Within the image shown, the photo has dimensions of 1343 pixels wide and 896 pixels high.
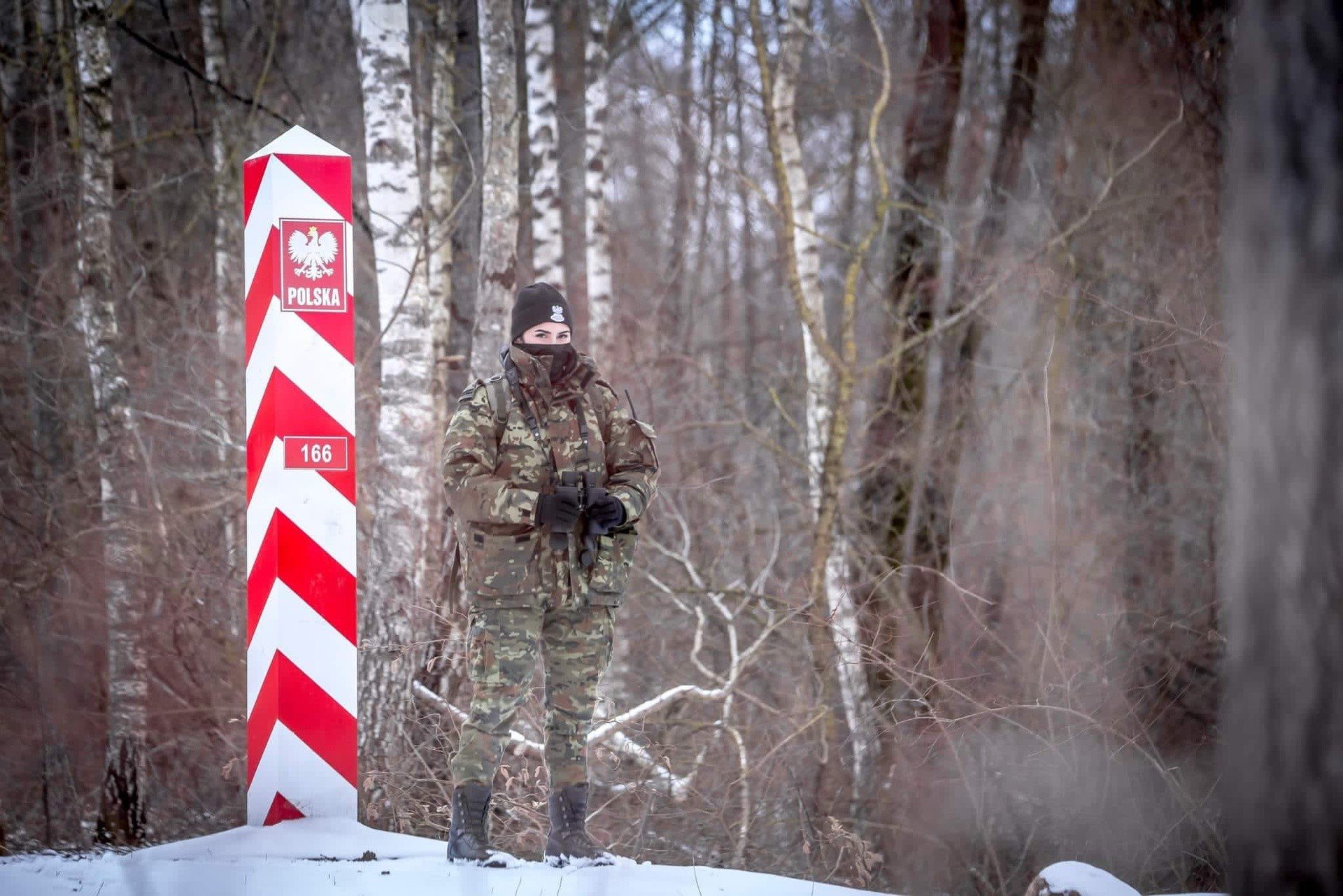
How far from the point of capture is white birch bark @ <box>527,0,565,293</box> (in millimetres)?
7508

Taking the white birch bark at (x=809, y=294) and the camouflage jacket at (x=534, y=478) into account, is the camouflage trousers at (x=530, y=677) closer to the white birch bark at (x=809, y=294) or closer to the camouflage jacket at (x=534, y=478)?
the camouflage jacket at (x=534, y=478)

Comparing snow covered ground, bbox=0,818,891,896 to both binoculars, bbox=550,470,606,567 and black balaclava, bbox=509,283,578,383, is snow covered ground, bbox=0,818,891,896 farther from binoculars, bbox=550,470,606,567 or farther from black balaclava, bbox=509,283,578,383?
black balaclava, bbox=509,283,578,383

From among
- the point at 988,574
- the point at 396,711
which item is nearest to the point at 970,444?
the point at 988,574

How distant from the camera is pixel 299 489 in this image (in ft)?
11.2

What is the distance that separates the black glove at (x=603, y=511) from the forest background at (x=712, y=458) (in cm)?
166

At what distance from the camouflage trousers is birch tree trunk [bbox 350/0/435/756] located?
211 cm

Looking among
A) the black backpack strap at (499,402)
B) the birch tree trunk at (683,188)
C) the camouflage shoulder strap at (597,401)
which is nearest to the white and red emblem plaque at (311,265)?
the black backpack strap at (499,402)

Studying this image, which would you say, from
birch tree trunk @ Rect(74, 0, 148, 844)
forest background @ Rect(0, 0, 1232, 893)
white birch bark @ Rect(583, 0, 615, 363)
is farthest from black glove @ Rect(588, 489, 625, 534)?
white birch bark @ Rect(583, 0, 615, 363)

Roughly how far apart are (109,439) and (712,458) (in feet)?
19.4

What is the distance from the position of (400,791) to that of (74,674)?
3461 mm

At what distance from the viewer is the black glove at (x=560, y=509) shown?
11.2 ft

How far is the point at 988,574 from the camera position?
8.96 metres

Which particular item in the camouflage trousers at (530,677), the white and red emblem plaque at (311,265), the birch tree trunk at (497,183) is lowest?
the camouflage trousers at (530,677)

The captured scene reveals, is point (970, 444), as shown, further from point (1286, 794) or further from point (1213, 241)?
point (1286, 794)
